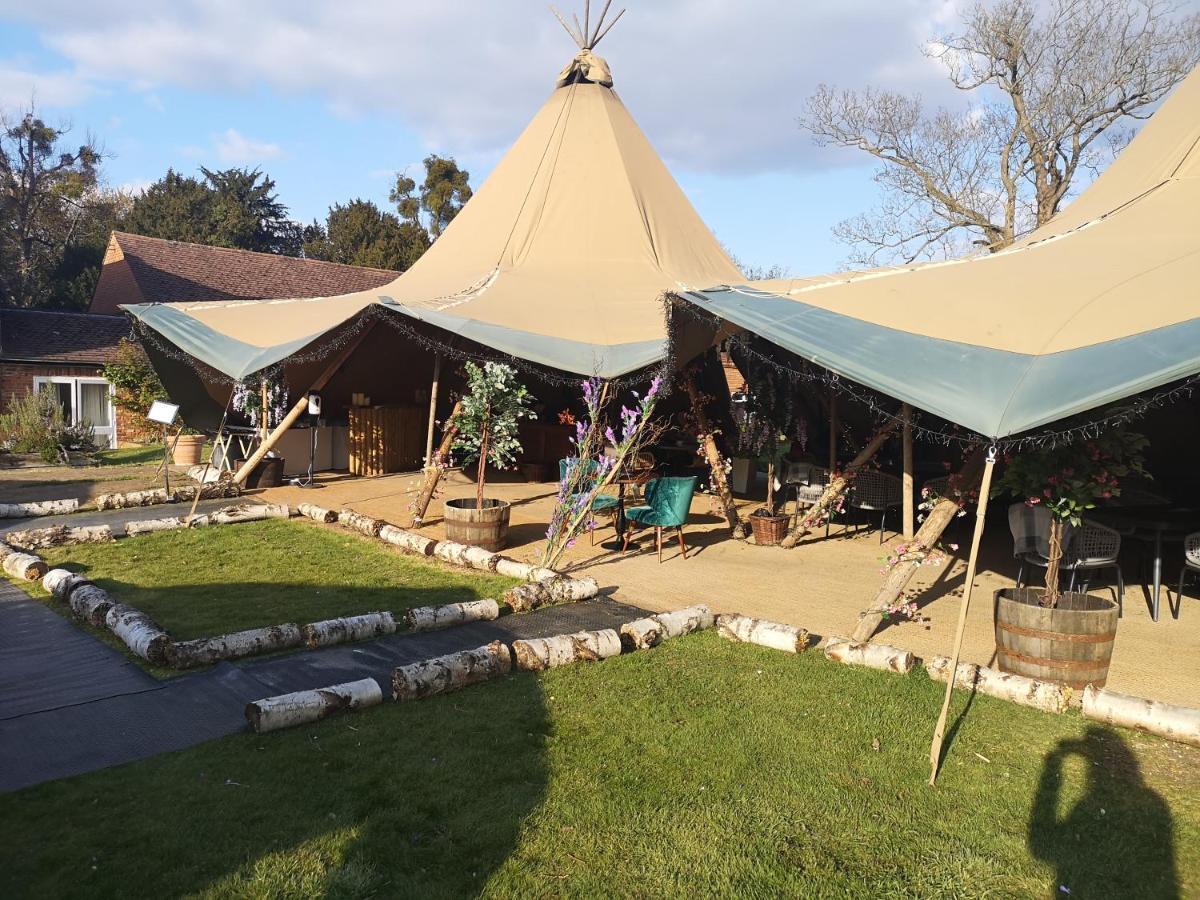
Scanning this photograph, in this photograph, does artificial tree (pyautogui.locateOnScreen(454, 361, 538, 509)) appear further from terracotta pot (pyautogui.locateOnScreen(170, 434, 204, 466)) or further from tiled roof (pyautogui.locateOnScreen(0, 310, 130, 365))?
tiled roof (pyautogui.locateOnScreen(0, 310, 130, 365))

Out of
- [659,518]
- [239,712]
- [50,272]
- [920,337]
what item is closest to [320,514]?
[659,518]

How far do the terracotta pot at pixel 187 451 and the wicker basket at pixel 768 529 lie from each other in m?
8.71

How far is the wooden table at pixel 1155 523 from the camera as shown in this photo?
5.36 metres

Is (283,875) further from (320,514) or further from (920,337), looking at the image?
(320,514)

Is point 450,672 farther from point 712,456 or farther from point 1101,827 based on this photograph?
point 712,456

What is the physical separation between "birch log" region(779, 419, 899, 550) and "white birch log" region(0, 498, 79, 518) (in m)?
6.85

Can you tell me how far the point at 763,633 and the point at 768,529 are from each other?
9.41ft

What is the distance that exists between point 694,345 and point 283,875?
18.9 ft

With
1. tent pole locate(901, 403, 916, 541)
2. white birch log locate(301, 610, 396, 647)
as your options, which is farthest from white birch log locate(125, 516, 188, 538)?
tent pole locate(901, 403, 916, 541)

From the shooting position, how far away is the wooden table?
17.6ft

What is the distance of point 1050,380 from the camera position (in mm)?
3773

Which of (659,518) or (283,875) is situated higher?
(659,518)

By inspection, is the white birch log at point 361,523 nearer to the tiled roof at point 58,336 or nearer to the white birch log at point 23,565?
the white birch log at point 23,565

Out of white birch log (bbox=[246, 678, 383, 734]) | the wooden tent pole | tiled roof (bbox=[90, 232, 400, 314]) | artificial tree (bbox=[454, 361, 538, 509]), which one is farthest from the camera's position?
tiled roof (bbox=[90, 232, 400, 314])
